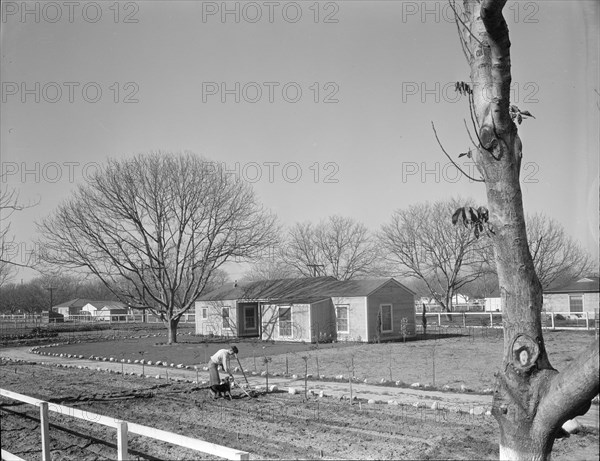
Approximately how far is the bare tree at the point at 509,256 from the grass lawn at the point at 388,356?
8.23 meters

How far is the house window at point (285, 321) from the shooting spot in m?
26.2

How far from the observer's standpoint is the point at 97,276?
26.6 m

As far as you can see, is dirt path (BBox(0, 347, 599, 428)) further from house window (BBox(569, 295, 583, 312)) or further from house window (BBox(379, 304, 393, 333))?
house window (BBox(569, 295, 583, 312))

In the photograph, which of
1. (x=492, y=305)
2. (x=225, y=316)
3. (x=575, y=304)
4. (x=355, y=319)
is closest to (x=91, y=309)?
(x=225, y=316)

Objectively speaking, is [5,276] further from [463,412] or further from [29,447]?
[463,412]

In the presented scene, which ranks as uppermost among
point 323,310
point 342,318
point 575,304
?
point 323,310

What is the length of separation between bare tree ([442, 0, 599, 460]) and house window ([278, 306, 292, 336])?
74.0 feet

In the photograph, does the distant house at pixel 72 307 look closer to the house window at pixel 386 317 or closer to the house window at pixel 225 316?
the house window at pixel 225 316

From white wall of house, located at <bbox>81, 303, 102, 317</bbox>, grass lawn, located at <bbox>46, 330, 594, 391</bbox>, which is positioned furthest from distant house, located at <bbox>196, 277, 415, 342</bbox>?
white wall of house, located at <bbox>81, 303, 102, 317</bbox>

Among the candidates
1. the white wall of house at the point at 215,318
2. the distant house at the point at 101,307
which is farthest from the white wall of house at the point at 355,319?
the distant house at the point at 101,307

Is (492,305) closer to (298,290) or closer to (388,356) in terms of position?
(298,290)

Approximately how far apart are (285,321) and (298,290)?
157cm

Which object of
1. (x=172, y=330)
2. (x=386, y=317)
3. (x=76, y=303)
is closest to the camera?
(x=386, y=317)

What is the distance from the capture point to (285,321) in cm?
2644
